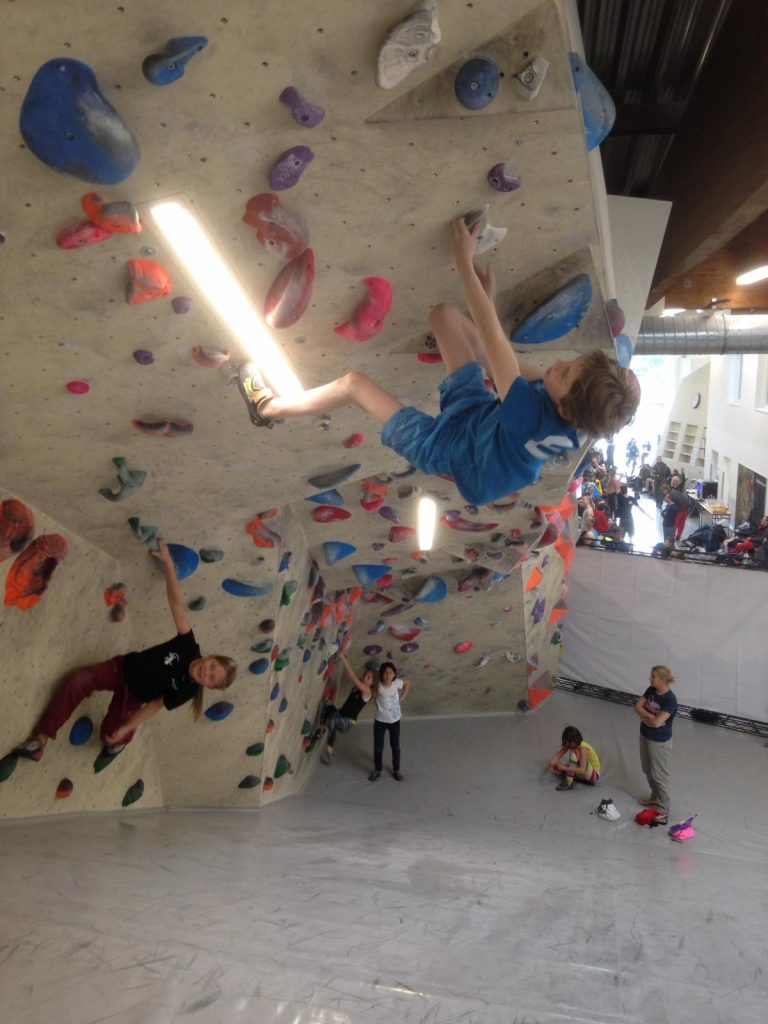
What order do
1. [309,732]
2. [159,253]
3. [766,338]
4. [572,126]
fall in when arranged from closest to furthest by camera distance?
[572,126] → [159,253] → [309,732] → [766,338]

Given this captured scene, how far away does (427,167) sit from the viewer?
165cm

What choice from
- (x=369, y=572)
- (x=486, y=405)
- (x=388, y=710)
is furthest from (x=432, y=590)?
(x=486, y=405)

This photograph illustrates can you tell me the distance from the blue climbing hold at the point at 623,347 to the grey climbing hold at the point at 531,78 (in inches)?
44.7

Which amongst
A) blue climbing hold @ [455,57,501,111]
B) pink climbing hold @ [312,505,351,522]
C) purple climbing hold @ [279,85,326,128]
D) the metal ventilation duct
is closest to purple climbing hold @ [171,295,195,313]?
purple climbing hold @ [279,85,326,128]

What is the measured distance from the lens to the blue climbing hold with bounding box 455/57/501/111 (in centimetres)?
142

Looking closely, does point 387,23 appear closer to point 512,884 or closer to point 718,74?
point 718,74

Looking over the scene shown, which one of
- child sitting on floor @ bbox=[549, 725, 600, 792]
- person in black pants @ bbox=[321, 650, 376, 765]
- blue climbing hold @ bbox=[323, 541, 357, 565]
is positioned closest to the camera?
blue climbing hold @ bbox=[323, 541, 357, 565]

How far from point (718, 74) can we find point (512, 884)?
3459mm

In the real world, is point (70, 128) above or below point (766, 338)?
below

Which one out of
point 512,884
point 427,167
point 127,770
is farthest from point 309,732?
point 427,167

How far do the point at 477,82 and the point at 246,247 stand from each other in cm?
64

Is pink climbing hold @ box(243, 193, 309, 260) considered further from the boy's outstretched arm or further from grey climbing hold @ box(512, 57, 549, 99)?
grey climbing hold @ box(512, 57, 549, 99)

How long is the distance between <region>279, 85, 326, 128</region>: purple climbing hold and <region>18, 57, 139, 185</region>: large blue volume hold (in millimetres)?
303

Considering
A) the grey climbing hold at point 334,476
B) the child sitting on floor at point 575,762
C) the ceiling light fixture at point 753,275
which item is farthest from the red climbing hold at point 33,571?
the ceiling light fixture at point 753,275
